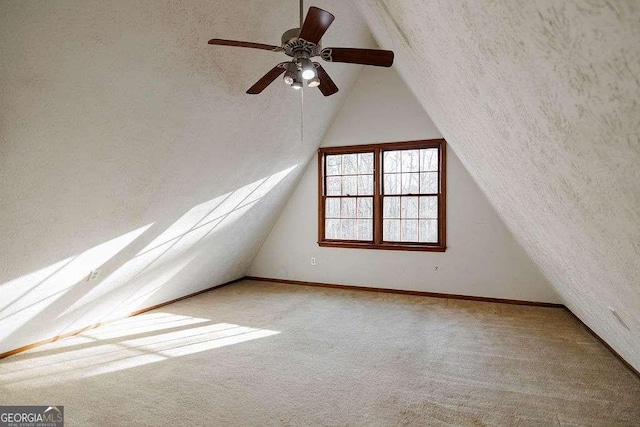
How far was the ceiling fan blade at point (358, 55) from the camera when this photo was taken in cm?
214

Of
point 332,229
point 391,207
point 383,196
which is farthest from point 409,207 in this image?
point 332,229

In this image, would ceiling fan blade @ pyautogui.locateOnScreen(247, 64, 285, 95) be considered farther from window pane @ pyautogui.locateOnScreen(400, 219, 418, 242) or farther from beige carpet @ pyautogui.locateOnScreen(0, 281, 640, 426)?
window pane @ pyautogui.locateOnScreen(400, 219, 418, 242)

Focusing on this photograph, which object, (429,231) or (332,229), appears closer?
(429,231)

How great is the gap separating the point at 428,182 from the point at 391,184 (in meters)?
0.54

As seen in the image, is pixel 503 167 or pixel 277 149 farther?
pixel 277 149

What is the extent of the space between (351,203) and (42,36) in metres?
4.36

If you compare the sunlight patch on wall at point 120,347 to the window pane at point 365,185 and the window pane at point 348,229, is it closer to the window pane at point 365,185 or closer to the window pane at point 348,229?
the window pane at point 348,229

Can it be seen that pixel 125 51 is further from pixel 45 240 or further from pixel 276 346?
pixel 276 346

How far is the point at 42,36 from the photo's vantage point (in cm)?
179

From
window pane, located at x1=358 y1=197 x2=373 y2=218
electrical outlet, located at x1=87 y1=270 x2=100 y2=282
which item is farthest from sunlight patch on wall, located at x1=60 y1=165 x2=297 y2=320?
window pane, located at x1=358 y1=197 x2=373 y2=218

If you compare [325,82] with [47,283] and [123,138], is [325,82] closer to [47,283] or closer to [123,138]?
[123,138]

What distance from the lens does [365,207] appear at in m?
5.54

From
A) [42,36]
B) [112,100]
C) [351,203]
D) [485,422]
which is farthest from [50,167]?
[351,203]

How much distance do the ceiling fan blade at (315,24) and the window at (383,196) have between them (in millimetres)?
3369
